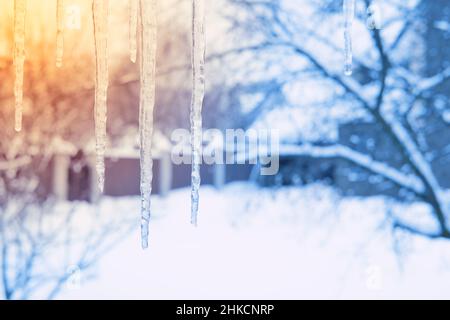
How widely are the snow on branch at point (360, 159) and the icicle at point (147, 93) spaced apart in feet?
1.70

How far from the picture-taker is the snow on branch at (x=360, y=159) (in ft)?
6.17

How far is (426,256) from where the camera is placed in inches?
72.6

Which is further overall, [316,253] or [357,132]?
[357,132]

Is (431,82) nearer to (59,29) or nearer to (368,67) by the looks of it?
(368,67)

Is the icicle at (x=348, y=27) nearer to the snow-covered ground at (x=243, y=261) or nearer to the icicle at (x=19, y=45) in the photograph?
the snow-covered ground at (x=243, y=261)

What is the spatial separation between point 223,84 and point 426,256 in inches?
38.3

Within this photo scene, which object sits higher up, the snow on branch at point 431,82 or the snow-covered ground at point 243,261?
the snow on branch at point 431,82

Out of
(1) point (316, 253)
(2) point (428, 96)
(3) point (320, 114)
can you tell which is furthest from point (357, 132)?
(1) point (316, 253)

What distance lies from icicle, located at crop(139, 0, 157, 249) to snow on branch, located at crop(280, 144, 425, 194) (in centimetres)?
52

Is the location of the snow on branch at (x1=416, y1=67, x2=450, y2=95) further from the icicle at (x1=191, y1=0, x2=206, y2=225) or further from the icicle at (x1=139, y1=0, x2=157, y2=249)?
the icicle at (x1=139, y1=0, x2=157, y2=249)

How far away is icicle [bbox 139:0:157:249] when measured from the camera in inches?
64.7

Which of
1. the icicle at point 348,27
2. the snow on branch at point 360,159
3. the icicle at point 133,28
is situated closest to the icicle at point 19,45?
the icicle at point 133,28
